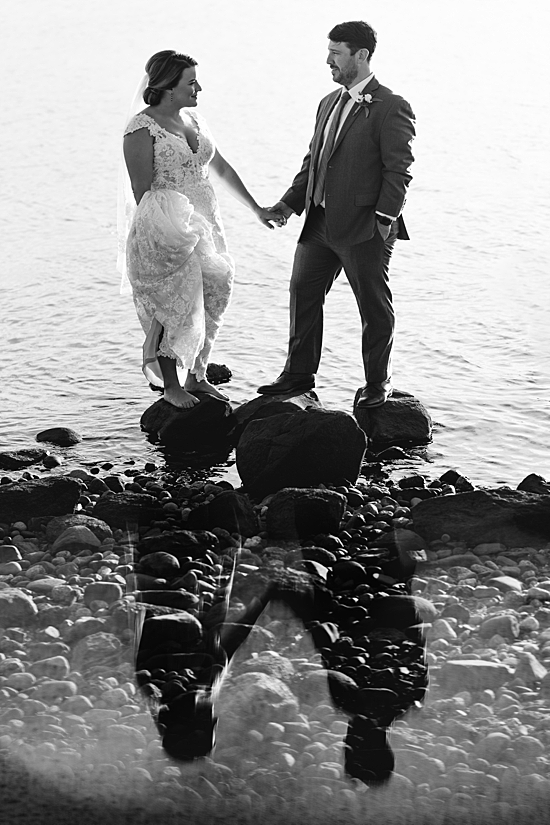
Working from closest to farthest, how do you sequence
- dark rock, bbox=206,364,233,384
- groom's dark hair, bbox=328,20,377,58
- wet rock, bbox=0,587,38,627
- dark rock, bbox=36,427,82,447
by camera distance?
1. wet rock, bbox=0,587,38,627
2. groom's dark hair, bbox=328,20,377,58
3. dark rock, bbox=36,427,82,447
4. dark rock, bbox=206,364,233,384

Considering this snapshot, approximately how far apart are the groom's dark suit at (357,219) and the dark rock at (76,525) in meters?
1.82

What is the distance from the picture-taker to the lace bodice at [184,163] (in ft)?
18.7

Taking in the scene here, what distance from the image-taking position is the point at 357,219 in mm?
5797

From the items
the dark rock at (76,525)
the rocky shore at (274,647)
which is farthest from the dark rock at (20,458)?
the dark rock at (76,525)

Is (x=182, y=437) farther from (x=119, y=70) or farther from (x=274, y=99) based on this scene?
(x=119, y=70)

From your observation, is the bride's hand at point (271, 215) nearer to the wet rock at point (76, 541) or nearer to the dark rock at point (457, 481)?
the dark rock at point (457, 481)

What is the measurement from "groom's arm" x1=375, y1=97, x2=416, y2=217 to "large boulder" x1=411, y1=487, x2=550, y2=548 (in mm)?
1546

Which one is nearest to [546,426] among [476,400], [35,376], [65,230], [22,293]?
[476,400]

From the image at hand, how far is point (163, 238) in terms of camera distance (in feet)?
19.0

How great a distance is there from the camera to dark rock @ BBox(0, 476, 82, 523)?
509 cm

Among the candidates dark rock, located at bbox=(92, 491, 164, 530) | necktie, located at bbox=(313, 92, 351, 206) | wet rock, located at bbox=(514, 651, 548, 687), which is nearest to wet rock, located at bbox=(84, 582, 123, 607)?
dark rock, located at bbox=(92, 491, 164, 530)

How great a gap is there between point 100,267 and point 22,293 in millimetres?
1203

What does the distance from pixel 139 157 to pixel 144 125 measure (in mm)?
154

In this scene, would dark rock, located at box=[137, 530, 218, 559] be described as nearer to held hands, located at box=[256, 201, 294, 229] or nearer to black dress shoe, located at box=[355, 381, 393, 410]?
black dress shoe, located at box=[355, 381, 393, 410]
